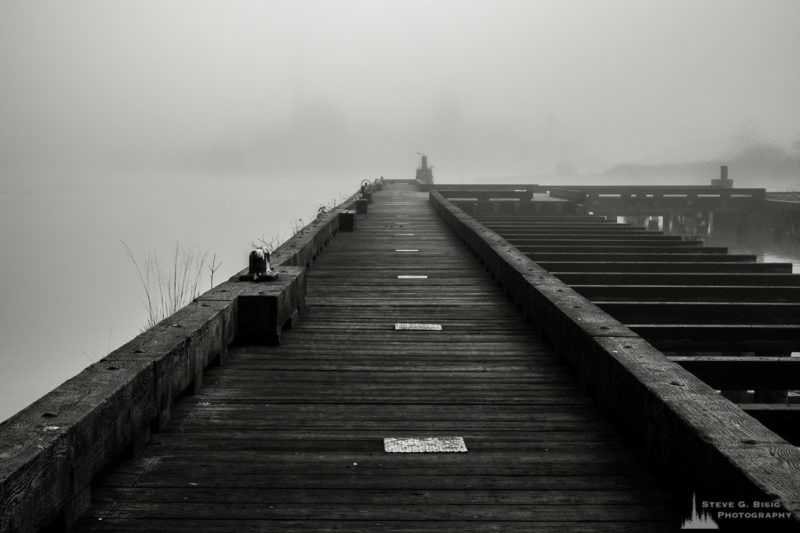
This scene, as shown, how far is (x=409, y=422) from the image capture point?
5039 mm

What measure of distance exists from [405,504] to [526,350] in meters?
3.47

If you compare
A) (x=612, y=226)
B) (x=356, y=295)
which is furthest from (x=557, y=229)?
(x=356, y=295)

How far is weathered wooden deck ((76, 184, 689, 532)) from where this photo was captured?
3680mm

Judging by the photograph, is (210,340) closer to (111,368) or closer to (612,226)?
(111,368)

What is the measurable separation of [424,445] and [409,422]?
45cm

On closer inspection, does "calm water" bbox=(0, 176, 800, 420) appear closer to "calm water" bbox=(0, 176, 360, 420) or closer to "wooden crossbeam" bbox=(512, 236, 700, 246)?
"calm water" bbox=(0, 176, 360, 420)

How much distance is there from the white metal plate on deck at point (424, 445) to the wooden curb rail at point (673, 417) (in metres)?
0.95

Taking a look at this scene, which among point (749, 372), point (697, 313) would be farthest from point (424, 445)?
point (697, 313)

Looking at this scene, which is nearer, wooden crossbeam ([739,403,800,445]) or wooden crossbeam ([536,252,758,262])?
wooden crossbeam ([739,403,800,445])

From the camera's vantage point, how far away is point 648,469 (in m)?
4.24

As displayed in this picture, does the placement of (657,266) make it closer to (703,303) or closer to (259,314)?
(703,303)

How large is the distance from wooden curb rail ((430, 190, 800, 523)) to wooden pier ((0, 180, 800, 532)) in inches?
0.5

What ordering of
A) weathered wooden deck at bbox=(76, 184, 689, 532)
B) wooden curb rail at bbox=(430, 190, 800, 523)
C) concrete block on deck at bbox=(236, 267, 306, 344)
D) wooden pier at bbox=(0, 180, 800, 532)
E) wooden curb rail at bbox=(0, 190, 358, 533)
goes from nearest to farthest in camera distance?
wooden curb rail at bbox=(0, 190, 358, 533)
wooden curb rail at bbox=(430, 190, 800, 523)
wooden pier at bbox=(0, 180, 800, 532)
weathered wooden deck at bbox=(76, 184, 689, 532)
concrete block on deck at bbox=(236, 267, 306, 344)

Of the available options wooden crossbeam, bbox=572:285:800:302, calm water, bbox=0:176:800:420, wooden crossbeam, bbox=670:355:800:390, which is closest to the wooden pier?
wooden crossbeam, bbox=670:355:800:390
